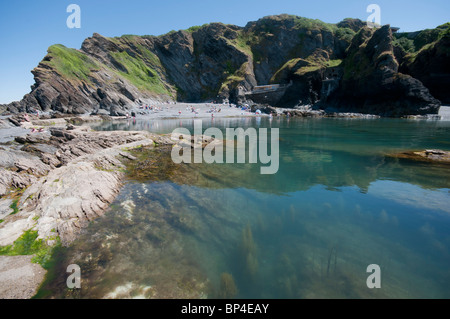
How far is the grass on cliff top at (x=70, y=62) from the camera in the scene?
70.3 meters

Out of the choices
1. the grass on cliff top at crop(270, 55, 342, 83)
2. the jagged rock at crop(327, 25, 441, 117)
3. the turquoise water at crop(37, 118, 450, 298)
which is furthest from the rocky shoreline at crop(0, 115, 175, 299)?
the grass on cliff top at crop(270, 55, 342, 83)

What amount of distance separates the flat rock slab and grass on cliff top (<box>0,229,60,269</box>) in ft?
0.55

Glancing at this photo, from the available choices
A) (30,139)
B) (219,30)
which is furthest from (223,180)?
(219,30)

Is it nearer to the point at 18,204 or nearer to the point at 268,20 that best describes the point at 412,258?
the point at 18,204

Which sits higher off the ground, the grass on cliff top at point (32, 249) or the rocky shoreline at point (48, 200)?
the rocky shoreline at point (48, 200)

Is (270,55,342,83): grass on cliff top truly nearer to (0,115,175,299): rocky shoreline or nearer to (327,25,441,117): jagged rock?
(327,25,441,117): jagged rock

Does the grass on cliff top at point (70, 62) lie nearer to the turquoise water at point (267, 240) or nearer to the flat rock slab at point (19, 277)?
the turquoise water at point (267, 240)

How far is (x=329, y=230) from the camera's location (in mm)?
7320

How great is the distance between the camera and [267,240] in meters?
6.84

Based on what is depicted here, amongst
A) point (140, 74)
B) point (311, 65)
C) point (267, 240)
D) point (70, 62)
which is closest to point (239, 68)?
→ point (311, 65)

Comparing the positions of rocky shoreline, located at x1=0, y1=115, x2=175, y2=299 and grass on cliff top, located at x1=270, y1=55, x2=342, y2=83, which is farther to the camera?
grass on cliff top, located at x1=270, y1=55, x2=342, y2=83

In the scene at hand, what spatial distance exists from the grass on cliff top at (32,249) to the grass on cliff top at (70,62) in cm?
8347

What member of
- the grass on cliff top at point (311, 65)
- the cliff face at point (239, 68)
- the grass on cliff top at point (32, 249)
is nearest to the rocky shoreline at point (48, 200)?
the grass on cliff top at point (32, 249)

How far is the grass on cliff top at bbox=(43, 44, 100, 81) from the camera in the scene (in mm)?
70312
